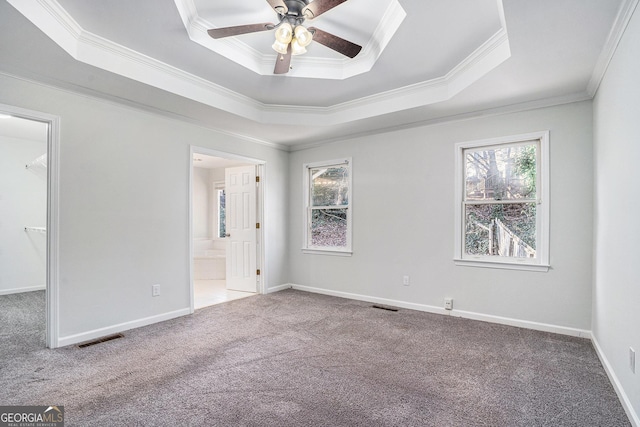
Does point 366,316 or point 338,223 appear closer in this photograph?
point 366,316

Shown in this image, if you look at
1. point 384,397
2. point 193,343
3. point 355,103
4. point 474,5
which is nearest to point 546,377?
point 384,397

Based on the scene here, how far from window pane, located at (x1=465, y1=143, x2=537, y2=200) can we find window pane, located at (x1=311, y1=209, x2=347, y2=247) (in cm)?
188

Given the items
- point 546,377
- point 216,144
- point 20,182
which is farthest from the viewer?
point 20,182

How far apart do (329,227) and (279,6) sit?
3.53 m

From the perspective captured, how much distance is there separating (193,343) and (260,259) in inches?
87.5

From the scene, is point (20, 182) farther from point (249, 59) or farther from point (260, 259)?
point (249, 59)

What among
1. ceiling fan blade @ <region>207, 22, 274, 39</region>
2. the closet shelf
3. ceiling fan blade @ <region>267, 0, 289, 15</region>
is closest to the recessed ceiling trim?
ceiling fan blade @ <region>267, 0, 289, 15</region>

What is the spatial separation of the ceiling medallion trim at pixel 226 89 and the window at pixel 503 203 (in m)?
0.92

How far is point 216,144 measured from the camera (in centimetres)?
450

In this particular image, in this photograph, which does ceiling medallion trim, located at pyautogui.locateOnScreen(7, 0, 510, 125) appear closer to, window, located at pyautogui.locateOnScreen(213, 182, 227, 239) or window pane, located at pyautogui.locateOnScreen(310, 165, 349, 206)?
window pane, located at pyautogui.locateOnScreen(310, 165, 349, 206)

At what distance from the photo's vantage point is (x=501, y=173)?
3812 mm

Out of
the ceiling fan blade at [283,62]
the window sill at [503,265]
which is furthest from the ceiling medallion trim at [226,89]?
the window sill at [503,265]

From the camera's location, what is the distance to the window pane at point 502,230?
3648mm

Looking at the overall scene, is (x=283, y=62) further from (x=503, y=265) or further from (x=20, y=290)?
(x=20, y=290)
